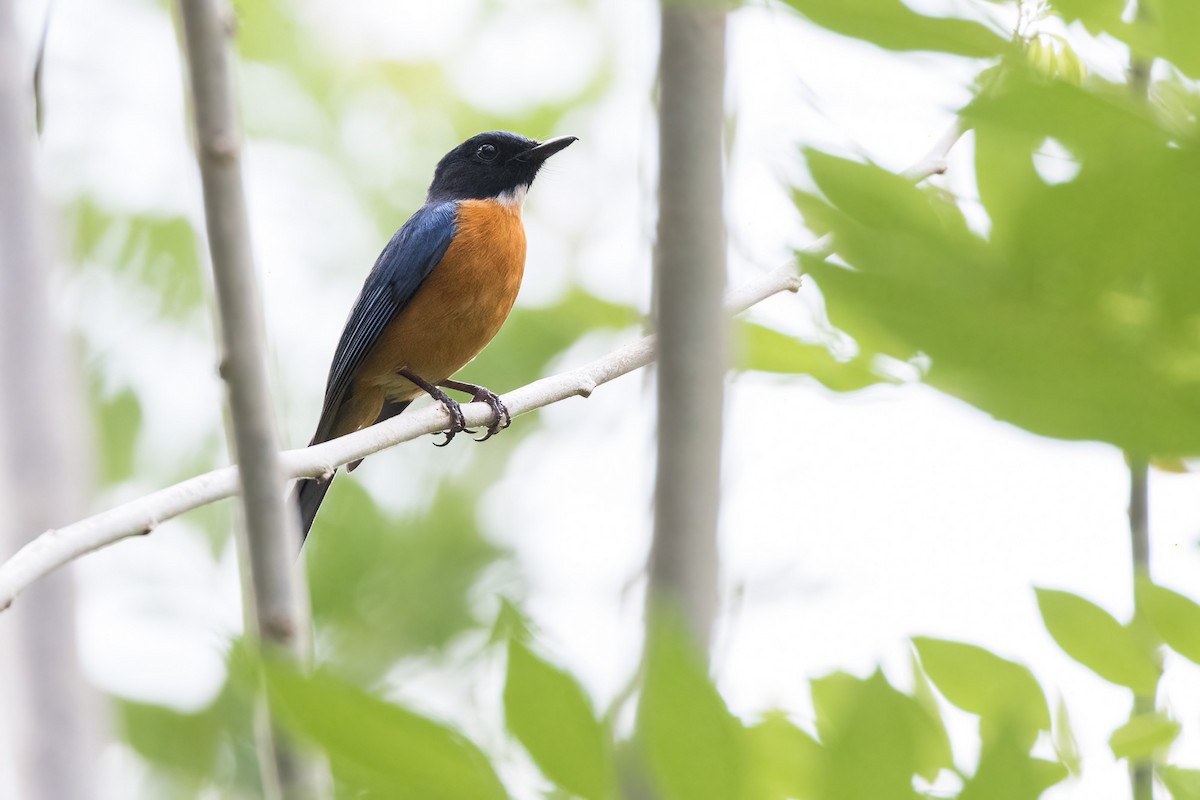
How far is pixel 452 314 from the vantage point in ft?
19.3

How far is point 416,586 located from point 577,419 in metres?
1.58

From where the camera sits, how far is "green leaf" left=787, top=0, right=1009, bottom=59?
466 mm

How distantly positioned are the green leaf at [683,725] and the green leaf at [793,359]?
0.50m

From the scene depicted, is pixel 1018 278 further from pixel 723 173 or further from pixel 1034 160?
pixel 723 173

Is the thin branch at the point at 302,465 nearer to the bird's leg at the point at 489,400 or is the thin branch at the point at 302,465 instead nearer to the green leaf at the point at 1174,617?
the green leaf at the point at 1174,617

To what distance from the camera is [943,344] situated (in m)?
0.46

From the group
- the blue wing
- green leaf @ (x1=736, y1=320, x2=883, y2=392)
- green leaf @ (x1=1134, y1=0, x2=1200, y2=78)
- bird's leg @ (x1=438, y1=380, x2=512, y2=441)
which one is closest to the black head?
the blue wing

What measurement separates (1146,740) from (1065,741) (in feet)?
0.26

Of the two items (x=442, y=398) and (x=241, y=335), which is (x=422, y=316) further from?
(x=241, y=335)

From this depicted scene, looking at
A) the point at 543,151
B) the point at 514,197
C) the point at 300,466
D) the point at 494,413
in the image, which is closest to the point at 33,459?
the point at 300,466

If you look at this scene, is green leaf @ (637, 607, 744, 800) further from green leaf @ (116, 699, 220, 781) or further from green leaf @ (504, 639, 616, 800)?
green leaf @ (116, 699, 220, 781)

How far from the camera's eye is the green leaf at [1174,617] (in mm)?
853

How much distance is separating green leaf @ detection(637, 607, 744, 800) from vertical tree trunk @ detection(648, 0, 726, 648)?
0.26 ft

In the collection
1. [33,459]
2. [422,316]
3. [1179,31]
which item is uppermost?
[1179,31]
